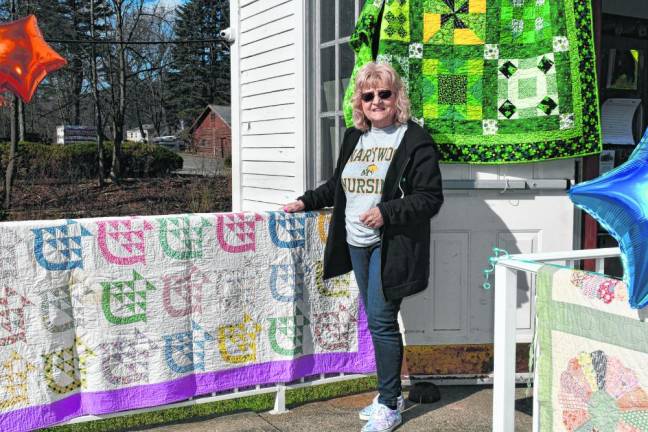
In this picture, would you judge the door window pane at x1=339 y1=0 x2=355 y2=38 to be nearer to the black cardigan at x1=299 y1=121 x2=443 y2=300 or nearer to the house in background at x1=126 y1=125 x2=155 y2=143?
the black cardigan at x1=299 y1=121 x2=443 y2=300

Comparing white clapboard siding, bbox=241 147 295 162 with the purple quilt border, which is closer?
the purple quilt border

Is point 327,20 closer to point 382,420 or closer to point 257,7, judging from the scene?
point 257,7

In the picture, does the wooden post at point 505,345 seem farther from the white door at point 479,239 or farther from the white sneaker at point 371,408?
the white door at point 479,239

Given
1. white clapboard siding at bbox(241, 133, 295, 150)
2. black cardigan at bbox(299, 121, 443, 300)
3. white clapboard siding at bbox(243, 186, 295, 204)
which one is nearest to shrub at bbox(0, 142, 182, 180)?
white clapboard siding at bbox(243, 186, 295, 204)

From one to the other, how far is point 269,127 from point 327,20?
1.42 m

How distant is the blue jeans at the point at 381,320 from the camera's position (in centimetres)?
350

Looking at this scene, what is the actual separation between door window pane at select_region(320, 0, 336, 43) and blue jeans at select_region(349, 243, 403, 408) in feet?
8.33

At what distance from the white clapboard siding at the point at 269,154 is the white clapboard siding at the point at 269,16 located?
117 centimetres

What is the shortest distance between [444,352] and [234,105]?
427 centimetres

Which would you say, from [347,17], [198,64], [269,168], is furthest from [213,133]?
[347,17]

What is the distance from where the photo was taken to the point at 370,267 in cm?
354

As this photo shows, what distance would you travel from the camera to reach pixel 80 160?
2466 centimetres

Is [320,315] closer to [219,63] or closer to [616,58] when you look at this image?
[616,58]

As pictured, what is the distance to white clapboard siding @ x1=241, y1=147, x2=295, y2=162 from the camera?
6223mm
